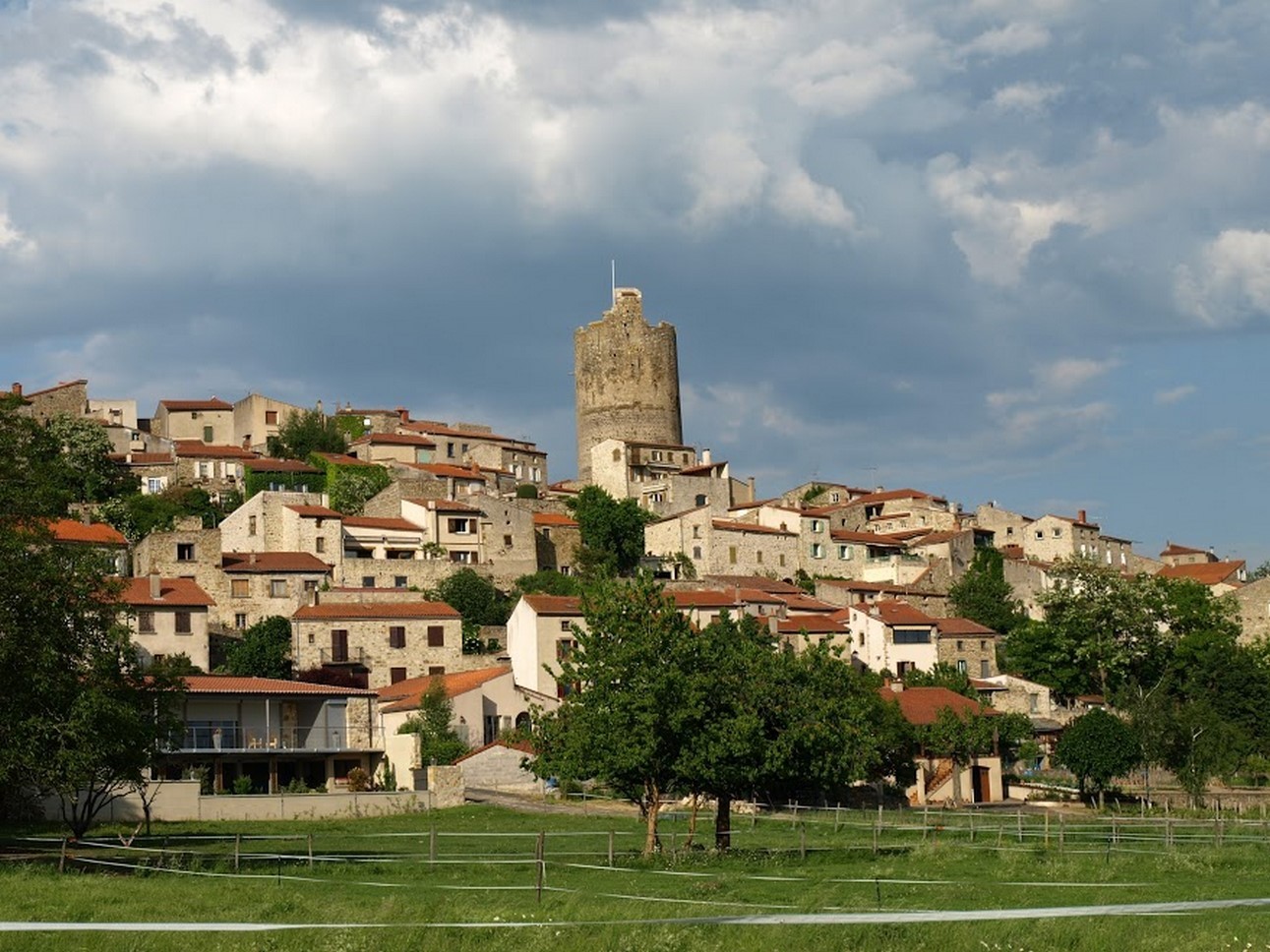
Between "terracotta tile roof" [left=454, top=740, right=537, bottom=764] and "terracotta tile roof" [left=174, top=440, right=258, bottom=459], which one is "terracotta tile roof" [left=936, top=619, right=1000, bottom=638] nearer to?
"terracotta tile roof" [left=454, top=740, right=537, bottom=764]

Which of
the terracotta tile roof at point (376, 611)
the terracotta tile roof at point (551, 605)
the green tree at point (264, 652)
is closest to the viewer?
the green tree at point (264, 652)

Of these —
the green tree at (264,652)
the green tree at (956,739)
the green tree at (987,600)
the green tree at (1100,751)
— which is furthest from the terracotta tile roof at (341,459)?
the green tree at (1100,751)

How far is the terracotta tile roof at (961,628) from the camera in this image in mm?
82688

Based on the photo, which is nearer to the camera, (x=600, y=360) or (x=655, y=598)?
(x=655, y=598)

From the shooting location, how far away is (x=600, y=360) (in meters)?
130

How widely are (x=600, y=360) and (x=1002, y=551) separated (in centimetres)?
3495

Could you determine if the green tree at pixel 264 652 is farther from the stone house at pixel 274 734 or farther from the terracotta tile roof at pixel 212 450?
the terracotta tile roof at pixel 212 450

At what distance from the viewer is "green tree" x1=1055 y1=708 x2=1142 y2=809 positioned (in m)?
65.2

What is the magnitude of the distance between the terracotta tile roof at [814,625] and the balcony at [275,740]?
930 inches

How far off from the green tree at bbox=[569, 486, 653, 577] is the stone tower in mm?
28883

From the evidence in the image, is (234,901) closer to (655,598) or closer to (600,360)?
(655,598)

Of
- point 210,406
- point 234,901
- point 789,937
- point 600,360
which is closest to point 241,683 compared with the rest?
point 234,901

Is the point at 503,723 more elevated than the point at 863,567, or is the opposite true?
the point at 863,567

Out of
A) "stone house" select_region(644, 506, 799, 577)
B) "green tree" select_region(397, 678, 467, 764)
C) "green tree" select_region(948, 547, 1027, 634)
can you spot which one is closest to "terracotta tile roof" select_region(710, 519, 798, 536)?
"stone house" select_region(644, 506, 799, 577)
